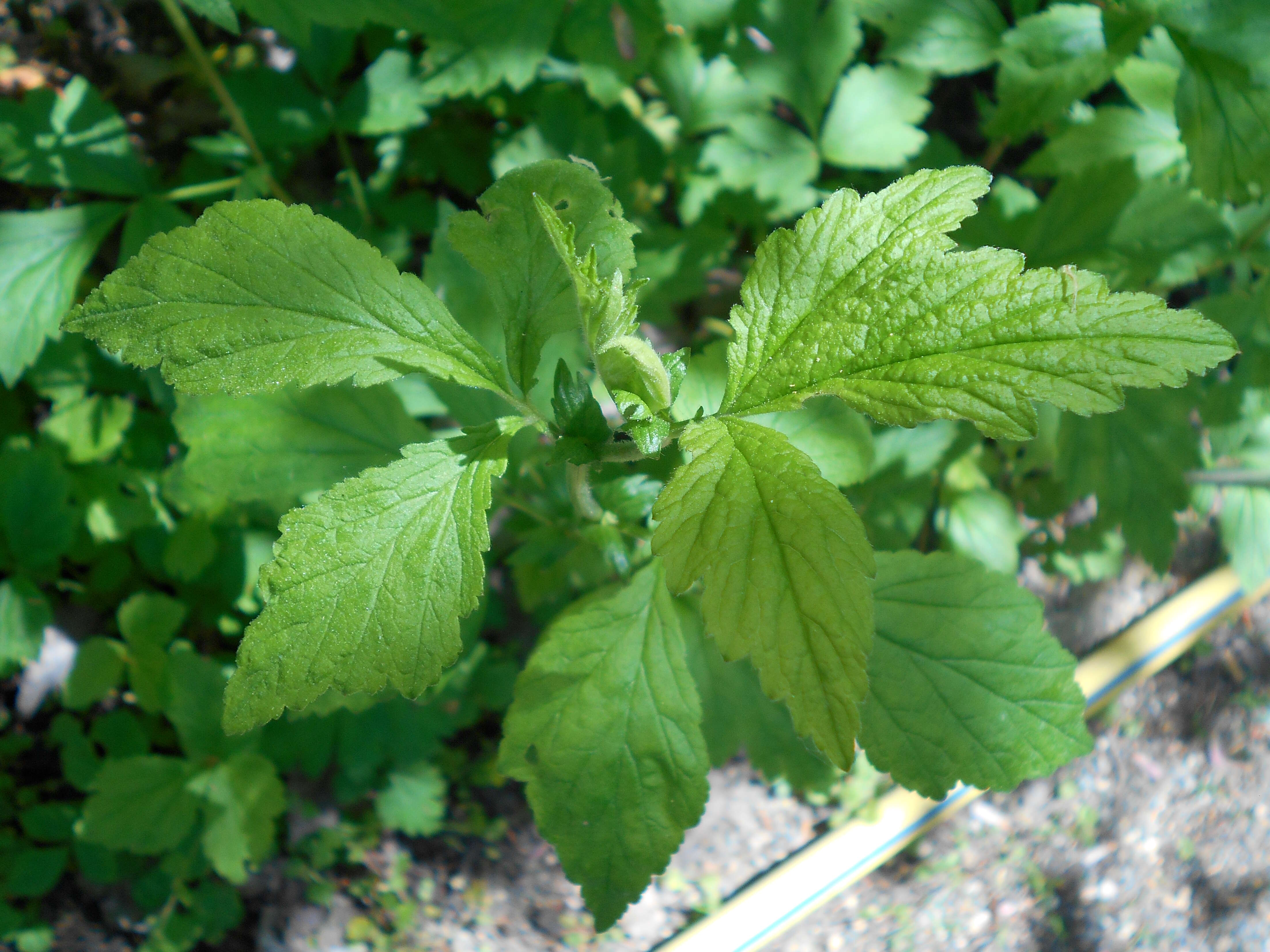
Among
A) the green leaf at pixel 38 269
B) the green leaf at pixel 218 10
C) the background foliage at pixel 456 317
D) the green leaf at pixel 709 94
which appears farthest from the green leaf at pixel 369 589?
the green leaf at pixel 709 94

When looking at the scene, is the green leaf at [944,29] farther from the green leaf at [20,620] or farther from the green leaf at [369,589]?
the green leaf at [20,620]

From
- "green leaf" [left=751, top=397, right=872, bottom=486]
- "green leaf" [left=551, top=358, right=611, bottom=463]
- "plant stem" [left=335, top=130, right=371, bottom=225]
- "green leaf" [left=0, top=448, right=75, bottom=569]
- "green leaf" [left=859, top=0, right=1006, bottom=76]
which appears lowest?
"green leaf" [left=0, top=448, right=75, bottom=569]

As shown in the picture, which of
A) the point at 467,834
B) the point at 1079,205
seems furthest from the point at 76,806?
the point at 1079,205

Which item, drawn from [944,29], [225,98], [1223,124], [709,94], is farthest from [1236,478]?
[225,98]

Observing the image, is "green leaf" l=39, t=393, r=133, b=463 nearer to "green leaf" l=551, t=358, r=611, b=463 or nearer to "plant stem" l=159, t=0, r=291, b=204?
"plant stem" l=159, t=0, r=291, b=204

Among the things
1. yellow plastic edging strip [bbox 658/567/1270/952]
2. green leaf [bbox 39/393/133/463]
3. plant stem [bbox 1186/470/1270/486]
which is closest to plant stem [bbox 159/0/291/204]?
green leaf [bbox 39/393/133/463]

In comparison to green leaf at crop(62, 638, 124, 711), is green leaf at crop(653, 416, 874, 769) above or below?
above

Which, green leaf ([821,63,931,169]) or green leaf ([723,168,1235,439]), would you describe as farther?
green leaf ([821,63,931,169])

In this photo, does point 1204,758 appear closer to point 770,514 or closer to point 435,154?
point 770,514
